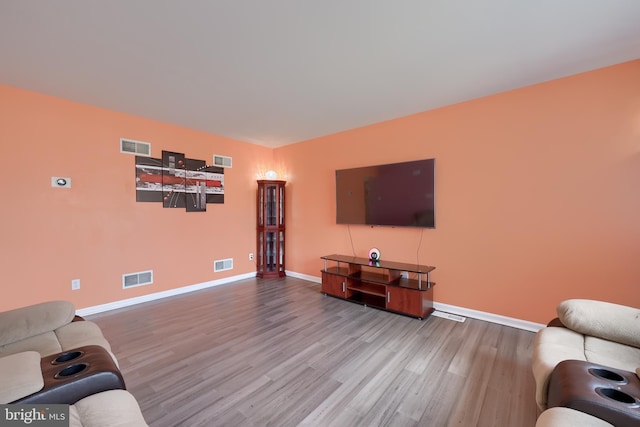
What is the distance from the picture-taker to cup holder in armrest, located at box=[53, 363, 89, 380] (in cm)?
107

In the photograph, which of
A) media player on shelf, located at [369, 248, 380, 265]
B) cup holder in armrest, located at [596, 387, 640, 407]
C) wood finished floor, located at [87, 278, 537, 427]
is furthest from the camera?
media player on shelf, located at [369, 248, 380, 265]

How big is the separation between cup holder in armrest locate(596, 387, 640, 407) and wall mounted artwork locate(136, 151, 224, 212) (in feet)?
14.7

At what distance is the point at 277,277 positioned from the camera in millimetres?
A: 4836

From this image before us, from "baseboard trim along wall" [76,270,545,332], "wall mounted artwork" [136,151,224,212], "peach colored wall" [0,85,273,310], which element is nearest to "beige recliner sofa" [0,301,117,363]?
"peach colored wall" [0,85,273,310]

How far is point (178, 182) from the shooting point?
12.7 ft

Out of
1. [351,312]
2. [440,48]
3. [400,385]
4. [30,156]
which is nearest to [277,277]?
[351,312]

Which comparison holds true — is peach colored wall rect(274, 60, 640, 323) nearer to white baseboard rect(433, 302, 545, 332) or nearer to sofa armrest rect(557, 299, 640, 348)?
white baseboard rect(433, 302, 545, 332)

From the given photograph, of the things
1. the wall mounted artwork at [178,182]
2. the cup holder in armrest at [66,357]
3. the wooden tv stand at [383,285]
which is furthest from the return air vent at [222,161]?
the cup holder in armrest at [66,357]

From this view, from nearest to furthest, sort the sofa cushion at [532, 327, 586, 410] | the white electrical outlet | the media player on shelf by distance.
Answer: the sofa cushion at [532, 327, 586, 410] → the white electrical outlet → the media player on shelf

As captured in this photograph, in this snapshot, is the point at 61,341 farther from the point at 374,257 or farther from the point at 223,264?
the point at 374,257

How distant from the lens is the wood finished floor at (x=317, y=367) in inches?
62.5

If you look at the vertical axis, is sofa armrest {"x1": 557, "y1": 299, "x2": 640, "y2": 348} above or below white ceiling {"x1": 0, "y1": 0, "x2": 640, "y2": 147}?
below

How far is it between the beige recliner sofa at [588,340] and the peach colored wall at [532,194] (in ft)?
3.04

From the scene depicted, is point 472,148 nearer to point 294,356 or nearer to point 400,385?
point 400,385
